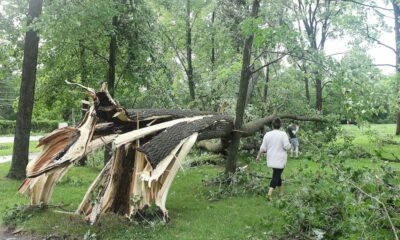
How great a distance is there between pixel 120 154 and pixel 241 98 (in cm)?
375

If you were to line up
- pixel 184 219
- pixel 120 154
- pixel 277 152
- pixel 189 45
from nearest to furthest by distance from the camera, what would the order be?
pixel 184 219 < pixel 120 154 < pixel 277 152 < pixel 189 45

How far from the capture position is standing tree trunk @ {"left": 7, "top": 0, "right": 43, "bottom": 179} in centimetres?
1291

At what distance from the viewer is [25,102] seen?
13.0 meters

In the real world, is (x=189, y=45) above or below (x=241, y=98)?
above

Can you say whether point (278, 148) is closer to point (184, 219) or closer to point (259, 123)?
point (184, 219)

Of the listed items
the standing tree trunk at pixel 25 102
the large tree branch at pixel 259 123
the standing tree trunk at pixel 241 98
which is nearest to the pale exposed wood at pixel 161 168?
the standing tree trunk at pixel 241 98

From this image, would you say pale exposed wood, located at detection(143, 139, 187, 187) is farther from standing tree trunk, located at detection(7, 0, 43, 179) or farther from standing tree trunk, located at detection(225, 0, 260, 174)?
standing tree trunk, located at detection(7, 0, 43, 179)

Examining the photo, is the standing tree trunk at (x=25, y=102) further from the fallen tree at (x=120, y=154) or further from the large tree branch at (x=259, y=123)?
the large tree branch at (x=259, y=123)

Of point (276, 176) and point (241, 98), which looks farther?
point (241, 98)

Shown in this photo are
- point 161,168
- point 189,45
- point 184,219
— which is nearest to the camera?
point 161,168

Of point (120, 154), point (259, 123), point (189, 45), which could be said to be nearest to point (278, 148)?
point (120, 154)

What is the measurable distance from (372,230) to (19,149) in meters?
10.7

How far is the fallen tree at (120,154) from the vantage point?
24.7 feet

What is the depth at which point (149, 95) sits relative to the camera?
15781mm
